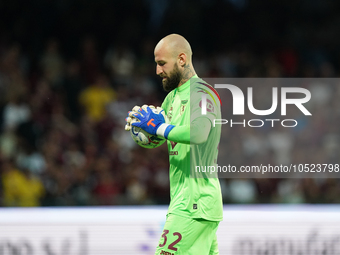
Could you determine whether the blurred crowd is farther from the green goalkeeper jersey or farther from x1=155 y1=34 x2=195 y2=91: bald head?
x1=155 y1=34 x2=195 y2=91: bald head

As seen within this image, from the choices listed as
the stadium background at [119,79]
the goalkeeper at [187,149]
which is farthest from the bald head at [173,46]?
the stadium background at [119,79]

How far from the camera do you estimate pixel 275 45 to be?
983cm

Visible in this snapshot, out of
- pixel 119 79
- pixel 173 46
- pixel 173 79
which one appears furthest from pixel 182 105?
pixel 119 79

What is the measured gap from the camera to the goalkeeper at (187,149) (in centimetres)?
311

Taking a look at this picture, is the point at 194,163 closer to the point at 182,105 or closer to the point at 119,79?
the point at 182,105

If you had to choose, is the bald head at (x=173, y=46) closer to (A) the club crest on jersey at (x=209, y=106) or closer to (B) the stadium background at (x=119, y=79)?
(A) the club crest on jersey at (x=209, y=106)

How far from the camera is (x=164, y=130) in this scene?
124 inches

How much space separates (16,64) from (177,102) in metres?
5.99

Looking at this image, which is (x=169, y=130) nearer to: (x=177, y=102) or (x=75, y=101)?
(x=177, y=102)

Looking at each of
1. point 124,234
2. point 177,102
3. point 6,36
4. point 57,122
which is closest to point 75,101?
point 57,122

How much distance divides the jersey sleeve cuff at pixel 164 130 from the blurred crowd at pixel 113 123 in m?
2.77

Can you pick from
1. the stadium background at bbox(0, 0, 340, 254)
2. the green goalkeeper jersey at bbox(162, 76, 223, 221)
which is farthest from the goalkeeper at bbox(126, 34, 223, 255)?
the stadium background at bbox(0, 0, 340, 254)

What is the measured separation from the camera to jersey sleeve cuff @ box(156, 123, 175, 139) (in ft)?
10.3

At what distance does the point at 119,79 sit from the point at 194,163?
5875 mm
